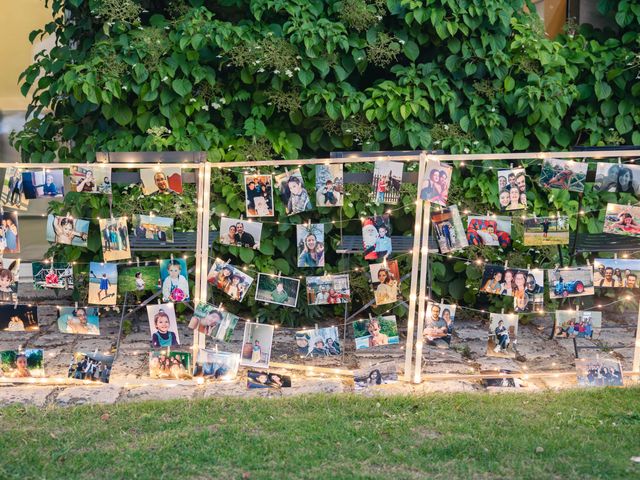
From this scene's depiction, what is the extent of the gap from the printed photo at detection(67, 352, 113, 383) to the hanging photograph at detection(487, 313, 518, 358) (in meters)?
2.36

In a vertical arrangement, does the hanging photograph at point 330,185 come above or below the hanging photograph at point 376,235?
above

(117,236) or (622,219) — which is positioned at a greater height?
(622,219)

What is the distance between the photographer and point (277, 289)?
4926 mm

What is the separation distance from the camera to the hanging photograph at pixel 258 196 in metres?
4.98

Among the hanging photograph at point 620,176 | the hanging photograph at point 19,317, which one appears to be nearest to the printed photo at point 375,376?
the hanging photograph at point 620,176

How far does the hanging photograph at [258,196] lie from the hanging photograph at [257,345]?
0.72 metres

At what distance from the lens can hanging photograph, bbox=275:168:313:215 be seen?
4905 millimetres

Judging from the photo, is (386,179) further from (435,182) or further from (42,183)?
(42,183)

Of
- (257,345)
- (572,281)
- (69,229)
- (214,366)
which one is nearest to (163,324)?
(214,366)

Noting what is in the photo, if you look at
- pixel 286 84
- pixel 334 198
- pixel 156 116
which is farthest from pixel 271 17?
pixel 334 198

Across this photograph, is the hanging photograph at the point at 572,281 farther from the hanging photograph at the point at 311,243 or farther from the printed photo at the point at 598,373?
the hanging photograph at the point at 311,243

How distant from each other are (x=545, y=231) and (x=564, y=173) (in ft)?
1.22

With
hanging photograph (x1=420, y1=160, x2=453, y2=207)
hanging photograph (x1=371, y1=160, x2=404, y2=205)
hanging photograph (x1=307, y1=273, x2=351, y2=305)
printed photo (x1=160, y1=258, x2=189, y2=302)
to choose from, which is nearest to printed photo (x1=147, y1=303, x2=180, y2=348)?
printed photo (x1=160, y1=258, x2=189, y2=302)

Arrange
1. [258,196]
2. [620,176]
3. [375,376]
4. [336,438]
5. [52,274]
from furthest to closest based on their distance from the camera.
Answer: [258,196] < [375,376] < [52,274] < [620,176] < [336,438]
